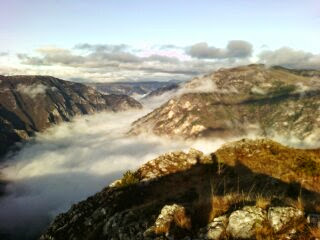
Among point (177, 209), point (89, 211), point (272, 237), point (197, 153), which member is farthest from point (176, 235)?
point (197, 153)

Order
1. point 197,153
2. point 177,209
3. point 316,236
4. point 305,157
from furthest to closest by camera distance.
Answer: point 197,153
point 305,157
point 177,209
point 316,236

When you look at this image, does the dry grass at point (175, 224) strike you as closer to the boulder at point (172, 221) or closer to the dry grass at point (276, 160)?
the boulder at point (172, 221)

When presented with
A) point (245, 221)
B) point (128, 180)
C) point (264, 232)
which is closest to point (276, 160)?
point (128, 180)

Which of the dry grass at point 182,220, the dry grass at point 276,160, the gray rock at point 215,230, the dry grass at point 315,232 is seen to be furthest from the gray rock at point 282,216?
the dry grass at point 276,160

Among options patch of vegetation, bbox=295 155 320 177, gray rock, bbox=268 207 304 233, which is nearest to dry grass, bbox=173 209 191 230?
gray rock, bbox=268 207 304 233

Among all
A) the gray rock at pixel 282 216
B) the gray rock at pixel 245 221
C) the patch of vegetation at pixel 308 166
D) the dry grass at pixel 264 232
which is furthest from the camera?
the patch of vegetation at pixel 308 166

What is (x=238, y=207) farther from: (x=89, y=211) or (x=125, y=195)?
(x=89, y=211)

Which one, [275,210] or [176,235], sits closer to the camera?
[275,210]
